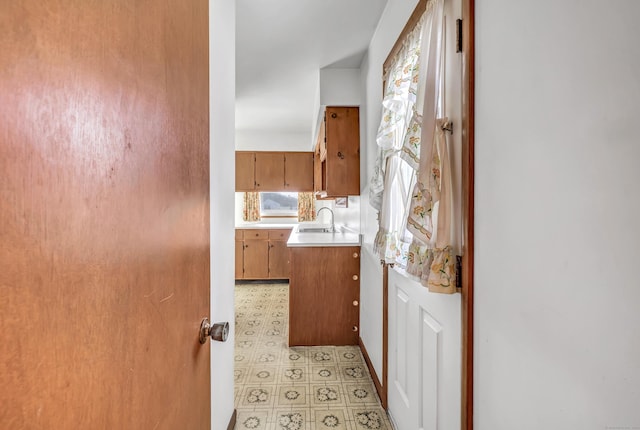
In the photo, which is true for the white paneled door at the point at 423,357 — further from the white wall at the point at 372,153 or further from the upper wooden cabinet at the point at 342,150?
the upper wooden cabinet at the point at 342,150

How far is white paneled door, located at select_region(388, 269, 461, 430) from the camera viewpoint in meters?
1.08

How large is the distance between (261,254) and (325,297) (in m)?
2.58

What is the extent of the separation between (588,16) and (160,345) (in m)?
1.01

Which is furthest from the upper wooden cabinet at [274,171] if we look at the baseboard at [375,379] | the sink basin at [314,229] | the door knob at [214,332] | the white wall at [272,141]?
the door knob at [214,332]

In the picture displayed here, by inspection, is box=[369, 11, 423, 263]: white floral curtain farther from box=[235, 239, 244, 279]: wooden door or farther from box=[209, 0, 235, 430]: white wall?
box=[235, 239, 244, 279]: wooden door

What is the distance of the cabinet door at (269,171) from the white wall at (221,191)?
369cm

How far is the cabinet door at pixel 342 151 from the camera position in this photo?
9.02ft

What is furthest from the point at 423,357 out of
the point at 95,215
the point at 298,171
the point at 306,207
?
the point at 306,207

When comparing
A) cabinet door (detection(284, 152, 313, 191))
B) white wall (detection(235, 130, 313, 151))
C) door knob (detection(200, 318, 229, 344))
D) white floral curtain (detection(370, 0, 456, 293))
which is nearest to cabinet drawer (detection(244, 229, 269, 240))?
cabinet door (detection(284, 152, 313, 191))

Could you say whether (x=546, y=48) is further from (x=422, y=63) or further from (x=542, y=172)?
(x=422, y=63)

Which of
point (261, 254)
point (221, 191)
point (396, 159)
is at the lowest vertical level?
point (261, 254)

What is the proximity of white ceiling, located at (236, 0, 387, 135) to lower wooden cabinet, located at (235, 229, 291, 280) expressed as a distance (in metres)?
2.13

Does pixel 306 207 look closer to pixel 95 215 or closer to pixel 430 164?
pixel 430 164

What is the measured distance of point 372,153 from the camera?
2.36 m
